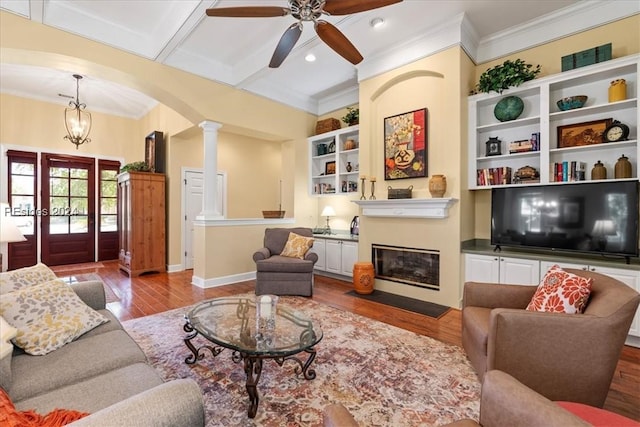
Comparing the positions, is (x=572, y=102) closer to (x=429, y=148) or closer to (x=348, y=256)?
(x=429, y=148)

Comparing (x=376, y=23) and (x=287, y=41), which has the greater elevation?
(x=376, y=23)

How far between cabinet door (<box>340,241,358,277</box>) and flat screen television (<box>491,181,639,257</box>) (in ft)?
6.35

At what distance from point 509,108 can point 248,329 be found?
365cm

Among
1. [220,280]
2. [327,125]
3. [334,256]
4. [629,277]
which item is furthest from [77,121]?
[629,277]

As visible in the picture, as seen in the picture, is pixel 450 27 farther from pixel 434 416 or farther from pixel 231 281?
pixel 231 281

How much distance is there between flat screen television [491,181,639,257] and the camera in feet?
8.83

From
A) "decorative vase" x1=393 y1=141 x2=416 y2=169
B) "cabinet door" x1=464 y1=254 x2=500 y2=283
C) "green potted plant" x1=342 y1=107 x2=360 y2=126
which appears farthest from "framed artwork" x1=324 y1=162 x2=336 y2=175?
"cabinet door" x1=464 y1=254 x2=500 y2=283

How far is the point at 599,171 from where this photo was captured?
292 centimetres

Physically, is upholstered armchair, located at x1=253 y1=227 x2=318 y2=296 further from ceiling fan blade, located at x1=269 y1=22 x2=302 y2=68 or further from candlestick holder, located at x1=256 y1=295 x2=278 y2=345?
ceiling fan blade, located at x1=269 y1=22 x2=302 y2=68

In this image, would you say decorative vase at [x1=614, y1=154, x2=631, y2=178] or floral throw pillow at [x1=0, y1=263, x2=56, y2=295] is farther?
decorative vase at [x1=614, y1=154, x2=631, y2=178]

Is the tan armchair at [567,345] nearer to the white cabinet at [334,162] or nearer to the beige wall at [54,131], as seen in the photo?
the white cabinet at [334,162]

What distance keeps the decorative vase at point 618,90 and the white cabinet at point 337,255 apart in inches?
131

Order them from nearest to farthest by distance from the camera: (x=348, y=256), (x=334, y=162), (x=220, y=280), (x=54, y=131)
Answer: (x=220, y=280), (x=348, y=256), (x=334, y=162), (x=54, y=131)

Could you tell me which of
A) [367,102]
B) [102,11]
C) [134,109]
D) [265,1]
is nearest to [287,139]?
[367,102]
